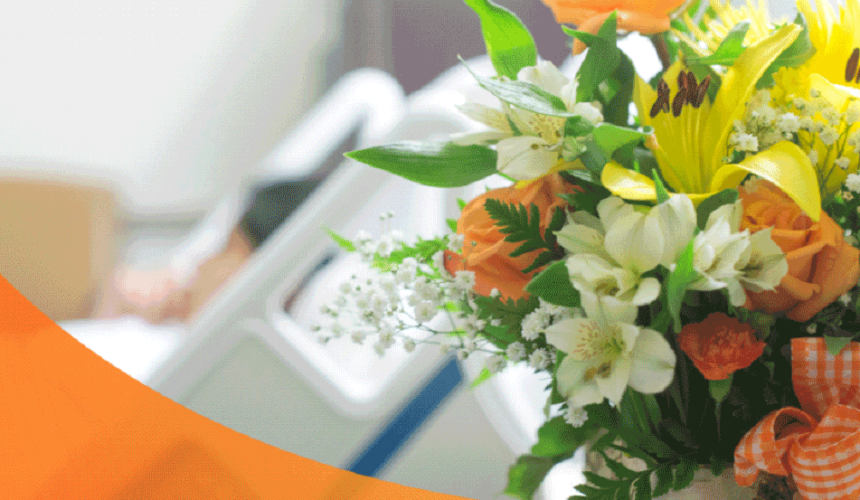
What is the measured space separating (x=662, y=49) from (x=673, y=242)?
0.63 ft

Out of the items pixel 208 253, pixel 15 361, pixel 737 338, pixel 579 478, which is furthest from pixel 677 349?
pixel 208 253

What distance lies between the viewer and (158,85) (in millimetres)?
3371

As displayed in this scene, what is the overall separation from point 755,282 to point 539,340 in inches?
5.4

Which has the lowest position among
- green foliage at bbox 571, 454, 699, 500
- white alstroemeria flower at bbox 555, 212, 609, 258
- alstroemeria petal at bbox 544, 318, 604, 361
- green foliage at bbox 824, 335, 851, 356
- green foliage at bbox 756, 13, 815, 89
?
green foliage at bbox 571, 454, 699, 500

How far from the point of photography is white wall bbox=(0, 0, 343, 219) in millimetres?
2941

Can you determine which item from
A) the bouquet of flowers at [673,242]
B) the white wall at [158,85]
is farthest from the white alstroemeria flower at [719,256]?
the white wall at [158,85]

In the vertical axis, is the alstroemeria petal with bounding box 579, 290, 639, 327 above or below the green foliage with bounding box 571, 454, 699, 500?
above

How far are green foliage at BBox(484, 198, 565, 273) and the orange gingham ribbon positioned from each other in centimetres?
15

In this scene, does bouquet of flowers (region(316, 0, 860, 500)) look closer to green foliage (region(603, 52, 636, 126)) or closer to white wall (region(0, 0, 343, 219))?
green foliage (region(603, 52, 636, 126))

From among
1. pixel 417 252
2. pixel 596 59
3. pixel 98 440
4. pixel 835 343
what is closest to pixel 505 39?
pixel 596 59

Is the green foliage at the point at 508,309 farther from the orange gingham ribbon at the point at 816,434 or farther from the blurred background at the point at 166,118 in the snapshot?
the blurred background at the point at 166,118

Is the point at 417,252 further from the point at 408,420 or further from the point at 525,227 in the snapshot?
the point at 408,420

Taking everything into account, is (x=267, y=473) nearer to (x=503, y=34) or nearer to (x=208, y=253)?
(x=503, y=34)

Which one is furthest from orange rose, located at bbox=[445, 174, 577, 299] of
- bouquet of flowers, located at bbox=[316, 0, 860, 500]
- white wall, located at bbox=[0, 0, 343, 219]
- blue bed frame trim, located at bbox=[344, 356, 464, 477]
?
white wall, located at bbox=[0, 0, 343, 219]
